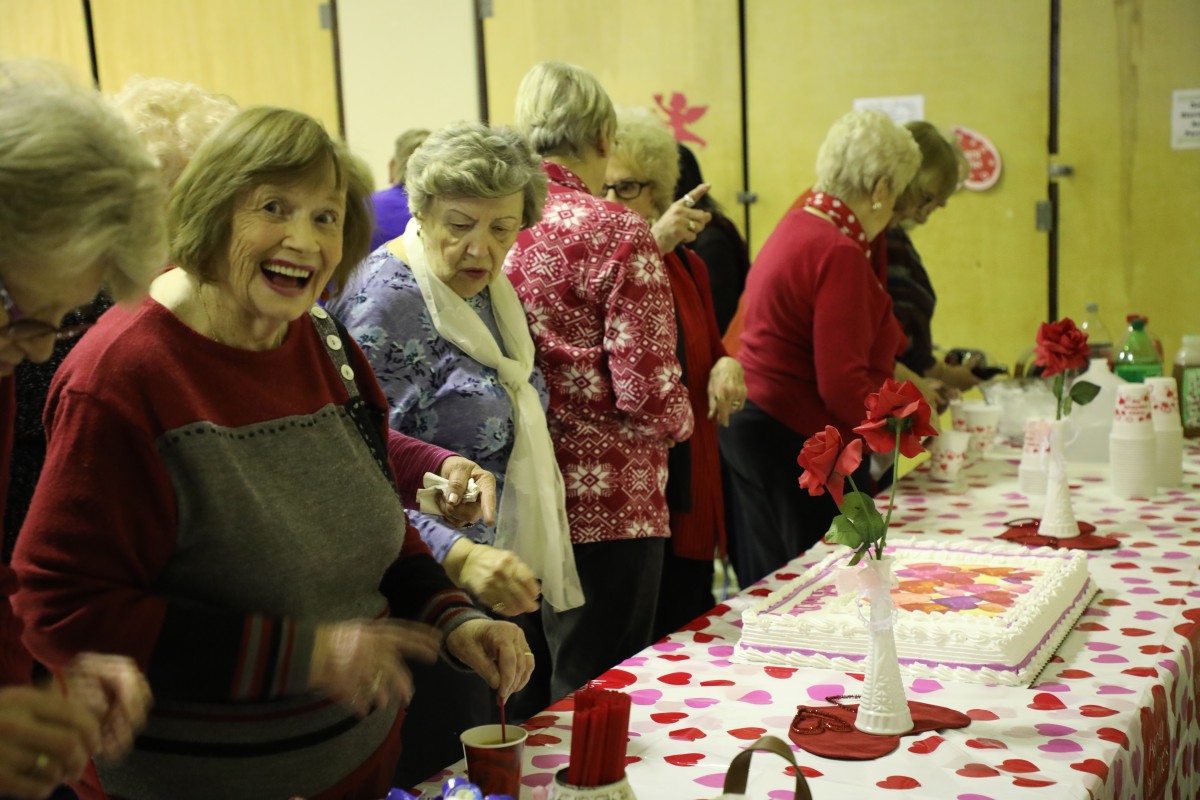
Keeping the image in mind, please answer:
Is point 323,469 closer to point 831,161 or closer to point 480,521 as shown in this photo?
point 480,521

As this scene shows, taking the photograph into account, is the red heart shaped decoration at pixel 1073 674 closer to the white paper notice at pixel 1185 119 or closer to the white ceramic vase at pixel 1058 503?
the white ceramic vase at pixel 1058 503

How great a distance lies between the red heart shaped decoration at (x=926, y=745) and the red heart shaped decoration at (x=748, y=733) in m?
0.17

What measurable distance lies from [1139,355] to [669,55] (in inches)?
94.1

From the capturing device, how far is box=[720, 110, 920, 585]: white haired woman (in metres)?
2.73

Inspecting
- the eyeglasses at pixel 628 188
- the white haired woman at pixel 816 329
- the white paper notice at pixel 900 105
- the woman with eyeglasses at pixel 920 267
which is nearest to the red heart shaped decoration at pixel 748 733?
the white haired woman at pixel 816 329

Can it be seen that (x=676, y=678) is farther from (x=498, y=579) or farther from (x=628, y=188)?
(x=628, y=188)

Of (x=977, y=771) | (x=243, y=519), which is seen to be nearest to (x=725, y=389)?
(x=977, y=771)

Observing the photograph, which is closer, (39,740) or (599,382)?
(39,740)

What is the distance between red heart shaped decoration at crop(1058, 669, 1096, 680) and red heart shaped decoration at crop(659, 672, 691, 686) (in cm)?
49

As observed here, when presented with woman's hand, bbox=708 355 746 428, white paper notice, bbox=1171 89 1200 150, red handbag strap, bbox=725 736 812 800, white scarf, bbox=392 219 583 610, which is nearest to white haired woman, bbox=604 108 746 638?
woman's hand, bbox=708 355 746 428

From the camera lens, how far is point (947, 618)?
5.62 feet

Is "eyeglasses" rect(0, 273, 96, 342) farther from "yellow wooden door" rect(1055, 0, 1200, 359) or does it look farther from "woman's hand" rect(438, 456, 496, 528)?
"yellow wooden door" rect(1055, 0, 1200, 359)

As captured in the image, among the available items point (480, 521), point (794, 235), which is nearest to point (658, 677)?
point (480, 521)

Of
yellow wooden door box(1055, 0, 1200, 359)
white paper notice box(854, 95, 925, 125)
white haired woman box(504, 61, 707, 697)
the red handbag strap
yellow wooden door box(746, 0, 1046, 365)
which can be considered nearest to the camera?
the red handbag strap
